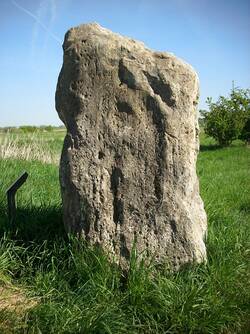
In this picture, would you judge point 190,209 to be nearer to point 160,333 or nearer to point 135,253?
point 135,253

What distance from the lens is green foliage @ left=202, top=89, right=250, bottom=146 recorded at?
20706 millimetres

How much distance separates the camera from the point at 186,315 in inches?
119

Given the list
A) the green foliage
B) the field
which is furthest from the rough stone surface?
the green foliage

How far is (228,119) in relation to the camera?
21.2 metres

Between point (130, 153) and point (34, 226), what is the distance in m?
A: 1.49

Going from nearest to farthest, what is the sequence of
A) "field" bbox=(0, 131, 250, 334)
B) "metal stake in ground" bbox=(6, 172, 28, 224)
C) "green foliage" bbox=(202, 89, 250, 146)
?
1. "field" bbox=(0, 131, 250, 334)
2. "metal stake in ground" bbox=(6, 172, 28, 224)
3. "green foliage" bbox=(202, 89, 250, 146)

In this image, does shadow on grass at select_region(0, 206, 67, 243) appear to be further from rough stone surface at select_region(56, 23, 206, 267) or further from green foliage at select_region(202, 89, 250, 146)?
green foliage at select_region(202, 89, 250, 146)

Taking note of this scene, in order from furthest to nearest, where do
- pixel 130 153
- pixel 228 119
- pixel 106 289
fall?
pixel 228 119
pixel 130 153
pixel 106 289

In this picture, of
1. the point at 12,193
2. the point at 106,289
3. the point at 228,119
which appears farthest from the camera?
the point at 228,119

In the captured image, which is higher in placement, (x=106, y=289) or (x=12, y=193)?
(x=12, y=193)

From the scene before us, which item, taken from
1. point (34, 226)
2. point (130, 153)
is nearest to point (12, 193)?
point (34, 226)

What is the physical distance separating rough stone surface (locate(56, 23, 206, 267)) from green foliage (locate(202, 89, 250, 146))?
17755 millimetres

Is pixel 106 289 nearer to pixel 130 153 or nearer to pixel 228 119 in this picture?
pixel 130 153

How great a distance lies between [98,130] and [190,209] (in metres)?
1.14
